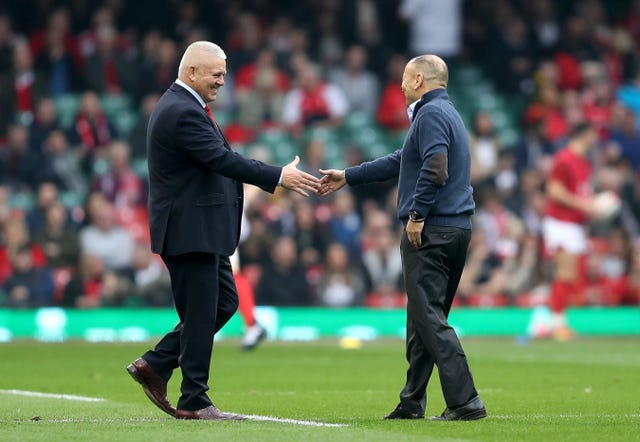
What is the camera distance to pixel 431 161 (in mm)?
8969

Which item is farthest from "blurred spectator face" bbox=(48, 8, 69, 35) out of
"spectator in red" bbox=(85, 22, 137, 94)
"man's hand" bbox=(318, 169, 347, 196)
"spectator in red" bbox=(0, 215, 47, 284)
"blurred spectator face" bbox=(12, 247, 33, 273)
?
"man's hand" bbox=(318, 169, 347, 196)

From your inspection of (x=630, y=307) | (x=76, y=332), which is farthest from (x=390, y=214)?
(x=76, y=332)

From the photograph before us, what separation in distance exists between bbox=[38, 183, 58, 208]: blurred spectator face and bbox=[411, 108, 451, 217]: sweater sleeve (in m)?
12.5

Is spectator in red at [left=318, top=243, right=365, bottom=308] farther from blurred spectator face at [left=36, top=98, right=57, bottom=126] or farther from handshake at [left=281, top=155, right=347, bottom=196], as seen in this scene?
handshake at [left=281, top=155, right=347, bottom=196]

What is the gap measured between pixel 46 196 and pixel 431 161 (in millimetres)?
12754

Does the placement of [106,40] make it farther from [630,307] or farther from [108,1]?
[630,307]

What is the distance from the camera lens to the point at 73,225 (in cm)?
2103

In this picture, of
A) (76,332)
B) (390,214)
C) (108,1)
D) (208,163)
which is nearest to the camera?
(208,163)

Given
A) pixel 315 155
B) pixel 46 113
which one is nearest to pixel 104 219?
pixel 46 113

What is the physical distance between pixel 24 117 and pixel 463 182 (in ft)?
47.3

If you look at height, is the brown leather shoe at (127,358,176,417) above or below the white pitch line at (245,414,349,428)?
above

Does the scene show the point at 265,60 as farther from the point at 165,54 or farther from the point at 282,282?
the point at 282,282

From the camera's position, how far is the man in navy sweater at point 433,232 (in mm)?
9000

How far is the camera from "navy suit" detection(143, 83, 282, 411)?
9023 mm
